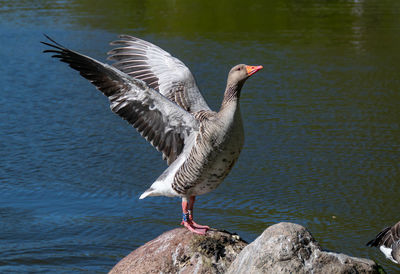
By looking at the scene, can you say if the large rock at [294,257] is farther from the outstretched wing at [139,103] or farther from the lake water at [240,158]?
the lake water at [240,158]

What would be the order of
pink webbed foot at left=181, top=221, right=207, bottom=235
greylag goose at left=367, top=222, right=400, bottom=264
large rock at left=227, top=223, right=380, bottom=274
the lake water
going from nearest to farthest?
large rock at left=227, top=223, right=380, bottom=274 → pink webbed foot at left=181, top=221, right=207, bottom=235 → greylag goose at left=367, top=222, right=400, bottom=264 → the lake water

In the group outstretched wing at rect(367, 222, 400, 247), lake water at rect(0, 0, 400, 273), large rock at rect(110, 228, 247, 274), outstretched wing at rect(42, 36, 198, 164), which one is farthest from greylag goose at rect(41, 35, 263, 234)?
outstretched wing at rect(367, 222, 400, 247)

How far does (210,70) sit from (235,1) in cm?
801

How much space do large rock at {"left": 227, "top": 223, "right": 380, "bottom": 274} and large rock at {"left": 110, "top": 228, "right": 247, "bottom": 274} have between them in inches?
24.2

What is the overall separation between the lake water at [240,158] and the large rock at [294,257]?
7.11ft

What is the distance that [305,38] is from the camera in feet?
50.2

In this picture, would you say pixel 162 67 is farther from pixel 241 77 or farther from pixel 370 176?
pixel 370 176

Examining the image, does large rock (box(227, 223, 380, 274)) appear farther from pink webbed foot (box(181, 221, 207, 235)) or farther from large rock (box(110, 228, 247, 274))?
pink webbed foot (box(181, 221, 207, 235))

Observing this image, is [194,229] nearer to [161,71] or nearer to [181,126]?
[181,126]

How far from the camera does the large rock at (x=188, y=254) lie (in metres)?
5.23

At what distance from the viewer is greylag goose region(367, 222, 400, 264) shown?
6414 mm

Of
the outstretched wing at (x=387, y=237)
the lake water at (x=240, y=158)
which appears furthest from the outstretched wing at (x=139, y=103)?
the outstretched wing at (x=387, y=237)

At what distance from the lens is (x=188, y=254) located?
5309 millimetres

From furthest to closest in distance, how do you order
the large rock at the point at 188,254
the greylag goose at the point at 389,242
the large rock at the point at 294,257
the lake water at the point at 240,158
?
the lake water at the point at 240,158 → the greylag goose at the point at 389,242 → the large rock at the point at 188,254 → the large rock at the point at 294,257
